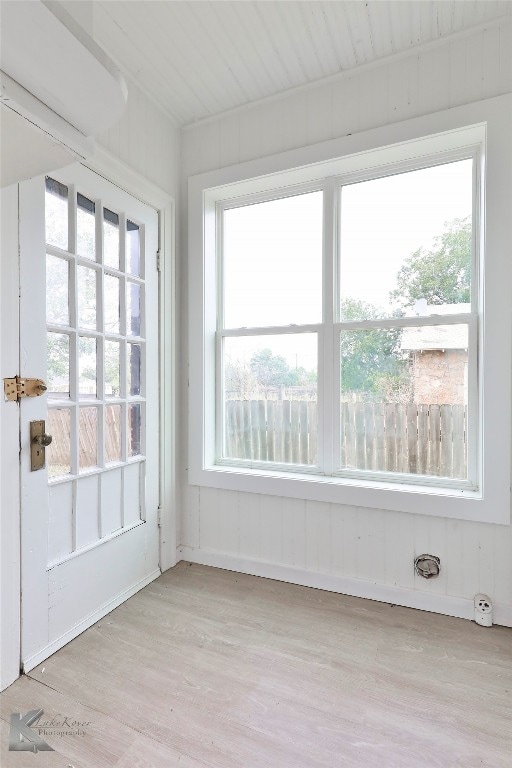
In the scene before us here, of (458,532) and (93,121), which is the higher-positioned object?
(93,121)

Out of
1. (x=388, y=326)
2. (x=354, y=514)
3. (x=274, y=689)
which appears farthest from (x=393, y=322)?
(x=274, y=689)

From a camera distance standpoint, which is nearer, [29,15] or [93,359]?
[29,15]

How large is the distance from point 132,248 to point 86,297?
1.49 ft

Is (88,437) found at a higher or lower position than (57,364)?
lower

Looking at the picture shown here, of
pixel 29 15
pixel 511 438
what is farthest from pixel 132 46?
pixel 511 438

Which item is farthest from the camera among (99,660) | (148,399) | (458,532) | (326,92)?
(148,399)

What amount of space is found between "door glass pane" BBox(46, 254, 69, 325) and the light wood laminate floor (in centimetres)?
138

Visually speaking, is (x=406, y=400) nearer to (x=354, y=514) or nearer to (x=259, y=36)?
(x=354, y=514)

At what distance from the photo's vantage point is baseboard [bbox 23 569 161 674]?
1.48m

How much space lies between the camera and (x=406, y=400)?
202 cm

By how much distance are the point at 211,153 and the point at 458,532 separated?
2.44m

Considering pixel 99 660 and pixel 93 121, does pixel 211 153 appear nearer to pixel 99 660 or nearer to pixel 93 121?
pixel 93 121

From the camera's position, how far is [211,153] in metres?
2.27

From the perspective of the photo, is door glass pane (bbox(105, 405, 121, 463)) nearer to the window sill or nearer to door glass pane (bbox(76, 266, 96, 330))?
door glass pane (bbox(76, 266, 96, 330))
